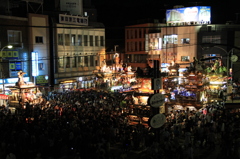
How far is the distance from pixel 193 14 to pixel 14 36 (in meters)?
33.8

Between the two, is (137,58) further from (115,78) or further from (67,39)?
(115,78)

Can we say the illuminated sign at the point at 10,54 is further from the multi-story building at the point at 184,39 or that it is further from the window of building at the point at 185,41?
the window of building at the point at 185,41

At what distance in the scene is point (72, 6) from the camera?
43.5 metres

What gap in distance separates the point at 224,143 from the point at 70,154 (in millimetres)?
7547

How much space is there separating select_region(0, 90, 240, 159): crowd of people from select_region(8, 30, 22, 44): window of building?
55.8 ft

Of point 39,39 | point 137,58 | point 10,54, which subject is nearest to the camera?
point 10,54

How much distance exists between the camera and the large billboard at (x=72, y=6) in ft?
141

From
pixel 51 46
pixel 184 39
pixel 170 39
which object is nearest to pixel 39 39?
pixel 51 46

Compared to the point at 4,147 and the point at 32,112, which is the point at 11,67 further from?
the point at 4,147

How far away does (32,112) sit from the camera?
2005cm

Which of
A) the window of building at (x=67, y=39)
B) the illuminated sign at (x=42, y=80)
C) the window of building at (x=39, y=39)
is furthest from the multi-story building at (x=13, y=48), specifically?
the window of building at (x=67, y=39)

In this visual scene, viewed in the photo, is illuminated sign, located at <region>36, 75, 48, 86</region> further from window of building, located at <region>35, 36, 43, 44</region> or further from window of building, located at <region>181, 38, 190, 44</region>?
window of building, located at <region>181, 38, 190, 44</region>

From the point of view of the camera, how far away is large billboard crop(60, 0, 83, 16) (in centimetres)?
4297

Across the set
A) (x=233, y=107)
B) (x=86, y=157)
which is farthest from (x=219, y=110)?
(x=86, y=157)
